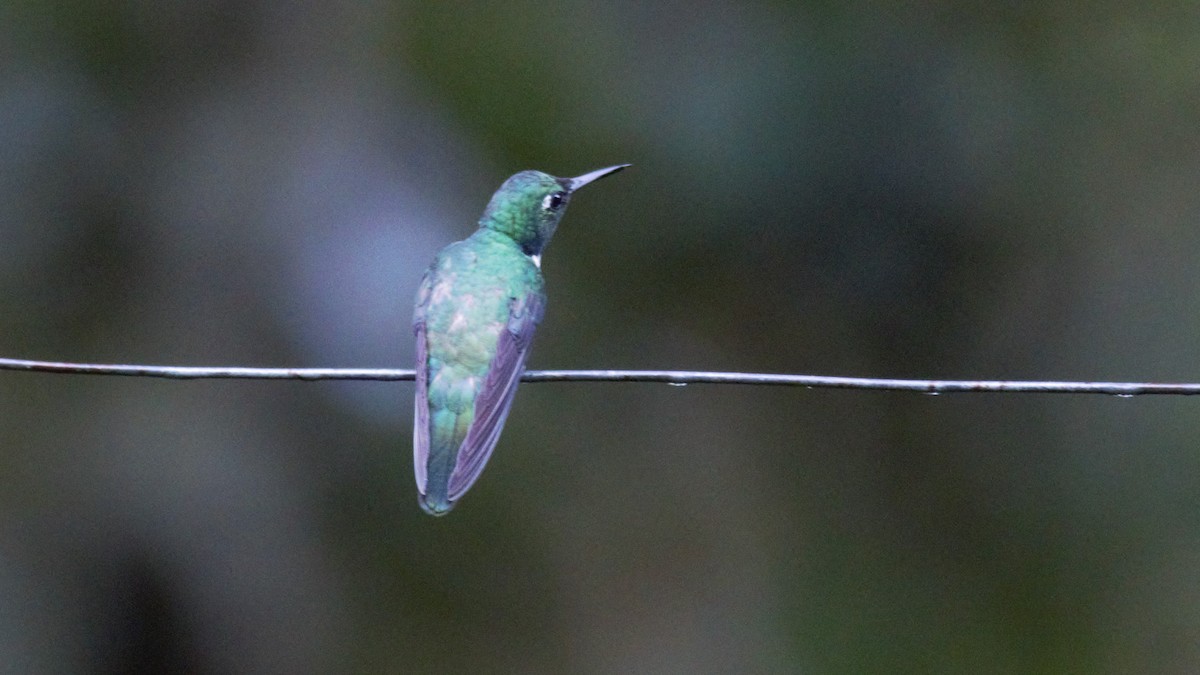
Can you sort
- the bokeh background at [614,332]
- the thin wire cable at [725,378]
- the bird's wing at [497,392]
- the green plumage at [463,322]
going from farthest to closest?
the bokeh background at [614,332] < the green plumage at [463,322] < the bird's wing at [497,392] < the thin wire cable at [725,378]

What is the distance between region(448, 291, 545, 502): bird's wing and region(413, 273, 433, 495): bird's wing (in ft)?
0.15

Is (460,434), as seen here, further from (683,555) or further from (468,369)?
(683,555)

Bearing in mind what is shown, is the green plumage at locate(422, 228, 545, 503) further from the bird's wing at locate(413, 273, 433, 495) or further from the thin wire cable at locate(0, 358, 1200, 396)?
the thin wire cable at locate(0, 358, 1200, 396)

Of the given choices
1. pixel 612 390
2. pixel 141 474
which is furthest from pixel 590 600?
pixel 141 474

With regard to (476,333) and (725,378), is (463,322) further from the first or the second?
(725,378)

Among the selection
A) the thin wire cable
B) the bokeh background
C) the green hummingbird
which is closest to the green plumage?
the green hummingbird

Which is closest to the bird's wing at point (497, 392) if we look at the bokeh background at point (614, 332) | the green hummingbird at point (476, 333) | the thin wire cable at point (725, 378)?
the green hummingbird at point (476, 333)

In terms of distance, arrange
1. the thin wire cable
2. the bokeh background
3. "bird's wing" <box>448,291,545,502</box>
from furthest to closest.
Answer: the bokeh background → "bird's wing" <box>448,291,545,502</box> → the thin wire cable

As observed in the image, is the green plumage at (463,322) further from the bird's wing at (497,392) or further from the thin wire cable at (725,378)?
the thin wire cable at (725,378)

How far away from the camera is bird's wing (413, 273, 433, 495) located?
3.45 metres

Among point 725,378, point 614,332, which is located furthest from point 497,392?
point 614,332

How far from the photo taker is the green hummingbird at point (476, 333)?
3.51m

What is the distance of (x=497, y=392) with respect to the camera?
3.81m

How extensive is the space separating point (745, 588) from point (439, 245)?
282cm
